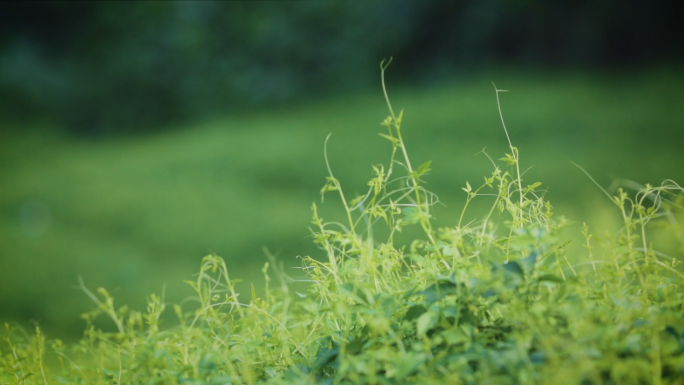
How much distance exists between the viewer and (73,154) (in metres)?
5.28

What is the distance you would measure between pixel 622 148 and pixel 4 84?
6.10 m

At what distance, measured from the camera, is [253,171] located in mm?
4730

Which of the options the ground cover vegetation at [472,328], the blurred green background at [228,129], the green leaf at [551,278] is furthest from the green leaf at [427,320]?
the blurred green background at [228,129]

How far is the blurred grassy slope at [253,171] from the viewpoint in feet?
12.6

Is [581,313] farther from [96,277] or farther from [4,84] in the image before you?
[4,84]

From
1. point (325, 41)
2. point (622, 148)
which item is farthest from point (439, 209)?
point (325, 41)

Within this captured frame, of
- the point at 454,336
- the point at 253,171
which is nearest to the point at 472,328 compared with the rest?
the point at 454,336

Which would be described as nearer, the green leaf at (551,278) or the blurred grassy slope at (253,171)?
the green leaf at (551,278)

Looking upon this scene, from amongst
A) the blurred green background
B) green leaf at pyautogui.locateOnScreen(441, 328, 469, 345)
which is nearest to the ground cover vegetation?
green leaf at pyautogui.locateOnScreen(441, 328, 469, 345)

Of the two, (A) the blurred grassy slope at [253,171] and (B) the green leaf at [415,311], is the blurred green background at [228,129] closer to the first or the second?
(A) the blurred grassy slope at [253,171]

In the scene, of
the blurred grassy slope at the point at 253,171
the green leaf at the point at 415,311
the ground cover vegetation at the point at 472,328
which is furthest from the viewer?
the blurred grassy slope at the point at 253,171

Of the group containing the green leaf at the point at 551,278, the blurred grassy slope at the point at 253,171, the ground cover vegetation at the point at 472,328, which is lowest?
the blurred grassy slope at the point at 253,171

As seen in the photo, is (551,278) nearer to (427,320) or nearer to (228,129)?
(427,320)

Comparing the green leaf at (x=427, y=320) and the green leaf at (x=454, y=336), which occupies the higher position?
the green leaf at (x=427, y=320)
